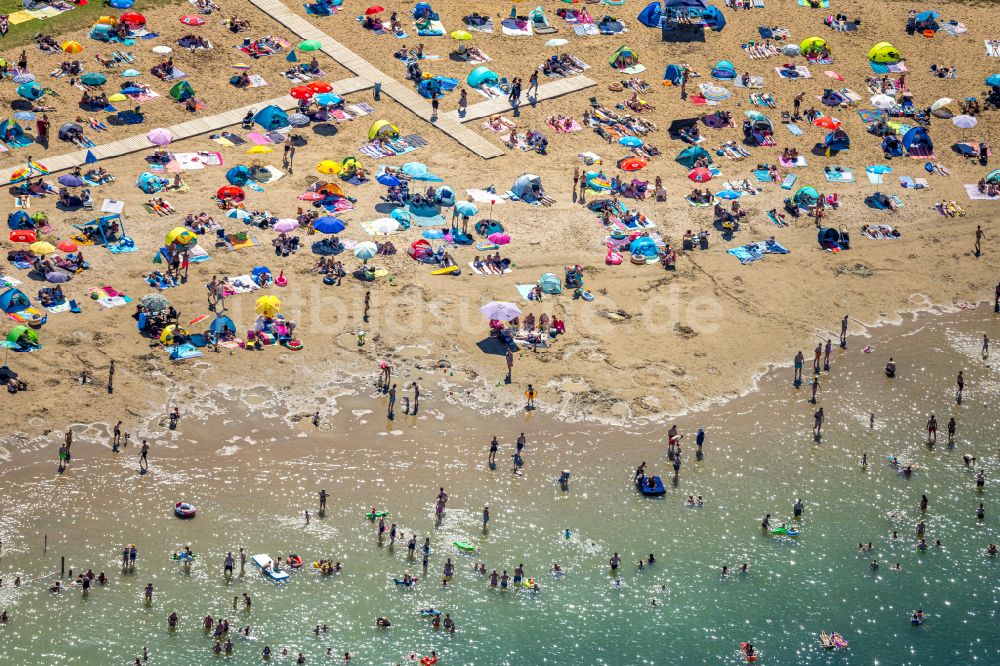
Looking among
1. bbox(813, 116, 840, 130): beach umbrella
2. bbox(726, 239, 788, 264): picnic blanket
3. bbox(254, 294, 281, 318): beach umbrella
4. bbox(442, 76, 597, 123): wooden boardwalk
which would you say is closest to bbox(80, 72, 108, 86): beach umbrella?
bbox(442, 76, 597, 123): wooden boardwalk

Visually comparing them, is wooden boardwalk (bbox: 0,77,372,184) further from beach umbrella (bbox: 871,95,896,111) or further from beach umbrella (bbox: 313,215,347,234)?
beach umbrella (bbox: 871,95,896,111)

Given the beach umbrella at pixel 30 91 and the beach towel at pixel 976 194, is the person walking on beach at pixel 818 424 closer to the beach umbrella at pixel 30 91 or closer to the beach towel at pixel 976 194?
the beach towel at pixel 976 194

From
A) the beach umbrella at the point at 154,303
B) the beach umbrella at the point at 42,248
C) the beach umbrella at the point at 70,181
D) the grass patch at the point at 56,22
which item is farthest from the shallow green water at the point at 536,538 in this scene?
the grass patch at the point at 56,22

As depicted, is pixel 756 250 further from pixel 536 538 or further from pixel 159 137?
pixel 159 137

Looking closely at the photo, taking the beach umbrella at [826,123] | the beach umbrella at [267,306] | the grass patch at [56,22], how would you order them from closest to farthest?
1. the beach umbrella at [267,306]
2. the grass patch at [56,22]
3. the beach umbrella at [826,123]

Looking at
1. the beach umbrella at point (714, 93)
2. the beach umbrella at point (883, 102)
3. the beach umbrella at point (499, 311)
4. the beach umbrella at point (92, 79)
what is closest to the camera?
the beach umbrella at point (499, 311)

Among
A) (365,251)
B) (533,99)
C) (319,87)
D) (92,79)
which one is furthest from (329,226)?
(533,99)

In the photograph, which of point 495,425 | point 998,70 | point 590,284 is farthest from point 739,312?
point 998,70
